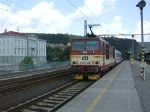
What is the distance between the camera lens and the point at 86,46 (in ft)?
82.9

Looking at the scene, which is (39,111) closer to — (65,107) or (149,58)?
(65,107)

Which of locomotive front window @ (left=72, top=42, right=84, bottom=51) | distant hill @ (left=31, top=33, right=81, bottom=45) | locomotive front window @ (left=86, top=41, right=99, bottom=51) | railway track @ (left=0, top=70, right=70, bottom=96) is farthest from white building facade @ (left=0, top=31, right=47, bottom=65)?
locomotive front window @ (left=86, top=41, right=99, bottom=51)

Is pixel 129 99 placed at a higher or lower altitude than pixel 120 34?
lower

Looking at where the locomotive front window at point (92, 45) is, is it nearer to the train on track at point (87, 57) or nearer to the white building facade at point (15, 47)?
the train on track at point (87, 57)

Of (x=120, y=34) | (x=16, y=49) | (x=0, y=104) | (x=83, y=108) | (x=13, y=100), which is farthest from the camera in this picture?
(x=16, y=49)

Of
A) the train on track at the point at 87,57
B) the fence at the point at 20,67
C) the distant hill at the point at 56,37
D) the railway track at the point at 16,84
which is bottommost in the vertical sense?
the railway track at the point at 16,84

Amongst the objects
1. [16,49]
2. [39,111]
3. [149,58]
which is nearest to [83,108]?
[39,111]

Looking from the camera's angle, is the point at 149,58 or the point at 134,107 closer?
the point at 134,107

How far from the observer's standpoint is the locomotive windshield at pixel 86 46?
2505 cm

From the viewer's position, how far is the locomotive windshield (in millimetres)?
25047

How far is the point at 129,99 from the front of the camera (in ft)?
43.9

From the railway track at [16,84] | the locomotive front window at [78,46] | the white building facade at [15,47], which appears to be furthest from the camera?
the white building facade at [15,47]

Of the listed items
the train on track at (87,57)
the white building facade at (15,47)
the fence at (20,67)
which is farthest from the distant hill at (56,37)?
the train on track at (87,57)

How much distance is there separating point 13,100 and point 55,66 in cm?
3938
